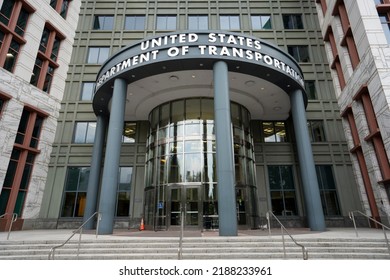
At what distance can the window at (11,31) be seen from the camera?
60.1 feet

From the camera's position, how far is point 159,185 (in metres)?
16.5

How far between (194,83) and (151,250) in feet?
36.2

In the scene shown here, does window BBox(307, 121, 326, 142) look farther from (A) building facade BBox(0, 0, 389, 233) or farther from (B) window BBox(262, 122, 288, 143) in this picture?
(B) window BBox(262, 122, 288, 143)

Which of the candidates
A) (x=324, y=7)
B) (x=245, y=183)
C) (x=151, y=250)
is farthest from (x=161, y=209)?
(x=324, y=7)

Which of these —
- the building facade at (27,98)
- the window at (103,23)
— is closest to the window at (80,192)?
the building facade at (27,98)

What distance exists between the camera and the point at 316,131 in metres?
21.7

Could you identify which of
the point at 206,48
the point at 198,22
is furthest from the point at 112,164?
the point at 198,22

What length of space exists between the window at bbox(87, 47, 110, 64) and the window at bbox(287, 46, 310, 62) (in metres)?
18.8

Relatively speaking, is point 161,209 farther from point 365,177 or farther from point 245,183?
point 365,177

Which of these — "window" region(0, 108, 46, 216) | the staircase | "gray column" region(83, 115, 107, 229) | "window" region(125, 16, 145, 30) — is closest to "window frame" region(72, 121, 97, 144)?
"window" region(0, 108, 46, 216)

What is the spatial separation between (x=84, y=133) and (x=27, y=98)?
16.9 feet

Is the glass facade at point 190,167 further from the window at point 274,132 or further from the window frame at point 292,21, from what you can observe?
the window frame at point 292,21

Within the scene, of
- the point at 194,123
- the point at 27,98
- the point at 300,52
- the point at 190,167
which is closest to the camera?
the point at 190,167

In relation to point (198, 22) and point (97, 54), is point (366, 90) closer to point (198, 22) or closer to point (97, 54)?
point (198, 22)
